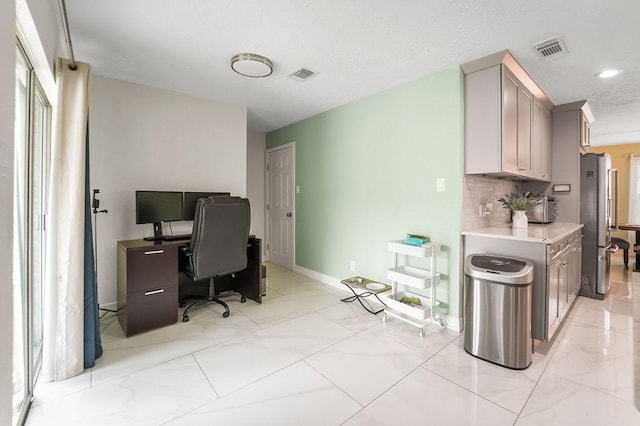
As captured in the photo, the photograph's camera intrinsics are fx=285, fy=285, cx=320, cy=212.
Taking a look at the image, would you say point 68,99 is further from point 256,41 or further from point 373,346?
point 373,346

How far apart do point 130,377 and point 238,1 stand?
252cm

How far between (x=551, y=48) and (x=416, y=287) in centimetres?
220

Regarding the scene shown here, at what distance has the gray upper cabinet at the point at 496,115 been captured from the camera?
241 cm

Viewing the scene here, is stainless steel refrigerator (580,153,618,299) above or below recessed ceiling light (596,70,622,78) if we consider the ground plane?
below

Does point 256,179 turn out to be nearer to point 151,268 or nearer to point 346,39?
point 151,268

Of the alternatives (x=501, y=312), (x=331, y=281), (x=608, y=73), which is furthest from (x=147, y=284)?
(x=608, y=73)

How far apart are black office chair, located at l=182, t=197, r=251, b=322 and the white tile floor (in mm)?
516

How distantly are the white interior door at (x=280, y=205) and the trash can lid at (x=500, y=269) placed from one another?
2905 mm

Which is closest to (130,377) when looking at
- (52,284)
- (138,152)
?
(52,284)

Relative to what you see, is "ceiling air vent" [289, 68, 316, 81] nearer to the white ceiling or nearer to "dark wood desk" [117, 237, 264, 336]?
the white ceiling

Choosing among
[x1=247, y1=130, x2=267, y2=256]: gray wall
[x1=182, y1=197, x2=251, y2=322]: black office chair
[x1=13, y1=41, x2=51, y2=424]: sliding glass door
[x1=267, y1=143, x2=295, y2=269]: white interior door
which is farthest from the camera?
[x1=247, y1=130, x2=267, y2=256]: gray wall

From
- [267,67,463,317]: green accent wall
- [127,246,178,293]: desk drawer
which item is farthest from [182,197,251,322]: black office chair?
[267,67,463,317]: green accent wall

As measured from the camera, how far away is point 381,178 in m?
3.27

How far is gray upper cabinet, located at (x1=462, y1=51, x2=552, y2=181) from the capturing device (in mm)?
2408
